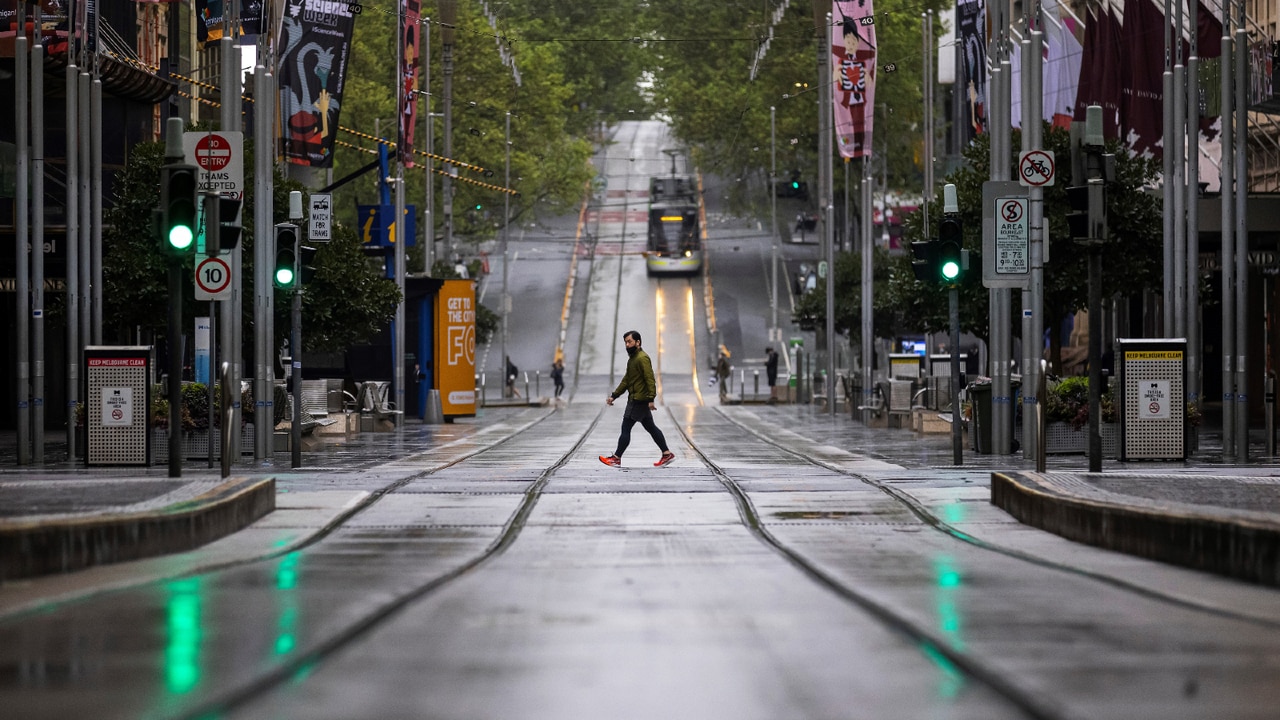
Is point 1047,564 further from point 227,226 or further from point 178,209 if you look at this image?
point 227,226

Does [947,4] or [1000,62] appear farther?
[947,4]

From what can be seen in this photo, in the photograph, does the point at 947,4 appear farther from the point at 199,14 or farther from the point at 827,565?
the point at 827,565

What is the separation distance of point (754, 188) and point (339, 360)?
2849 inches

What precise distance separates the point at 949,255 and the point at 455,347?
2483 cm

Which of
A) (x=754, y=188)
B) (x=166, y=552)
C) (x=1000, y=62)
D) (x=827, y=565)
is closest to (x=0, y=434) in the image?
(x=1000, y=62)

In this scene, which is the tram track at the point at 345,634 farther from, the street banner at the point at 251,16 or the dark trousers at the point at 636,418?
the street banner at the point at 251,16

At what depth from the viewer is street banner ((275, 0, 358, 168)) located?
36.3m

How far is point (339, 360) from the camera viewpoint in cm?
4753

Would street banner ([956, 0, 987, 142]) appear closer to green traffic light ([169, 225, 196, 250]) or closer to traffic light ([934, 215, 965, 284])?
traffic light ([934, 215, 965, 284])

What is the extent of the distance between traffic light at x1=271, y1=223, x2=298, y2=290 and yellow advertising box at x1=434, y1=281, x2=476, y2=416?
22.7 metres

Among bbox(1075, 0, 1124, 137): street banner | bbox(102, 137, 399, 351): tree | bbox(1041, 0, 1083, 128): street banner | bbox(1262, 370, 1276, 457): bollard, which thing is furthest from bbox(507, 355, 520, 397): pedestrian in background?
bbox(1262, 370, 1276, 457): bollard

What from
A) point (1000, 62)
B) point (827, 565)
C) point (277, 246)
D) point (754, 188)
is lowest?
point (827, 565)

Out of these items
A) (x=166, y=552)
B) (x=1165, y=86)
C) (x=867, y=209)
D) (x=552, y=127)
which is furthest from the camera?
(x=552, y=127)

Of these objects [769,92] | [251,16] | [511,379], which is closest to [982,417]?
[251,16]
